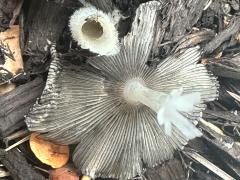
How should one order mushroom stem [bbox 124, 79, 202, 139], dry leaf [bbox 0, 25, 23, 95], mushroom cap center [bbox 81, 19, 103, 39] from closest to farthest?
mushroom stem [bbox 124, 79, 202, 139] → mushroom cap center [bbox 81, 19, 103, 39] → dry leaf [bbox 0, 25, 23, 95]

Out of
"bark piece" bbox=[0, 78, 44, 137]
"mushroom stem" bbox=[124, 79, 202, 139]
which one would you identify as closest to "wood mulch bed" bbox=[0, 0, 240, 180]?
"bark piece" bbox=[0, 78, 44, 137]

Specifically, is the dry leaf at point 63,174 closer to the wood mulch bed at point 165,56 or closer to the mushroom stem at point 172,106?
the wood mulch bed at point 165,56

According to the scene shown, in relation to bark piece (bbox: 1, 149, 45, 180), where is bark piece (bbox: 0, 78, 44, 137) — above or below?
above

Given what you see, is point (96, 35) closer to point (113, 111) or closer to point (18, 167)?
point (113, 111)

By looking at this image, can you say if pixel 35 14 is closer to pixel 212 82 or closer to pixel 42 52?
pixel 42 52

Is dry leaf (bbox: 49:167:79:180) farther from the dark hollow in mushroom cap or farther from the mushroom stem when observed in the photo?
the mushroom stem

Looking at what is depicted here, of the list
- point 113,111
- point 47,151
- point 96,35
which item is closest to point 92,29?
point 96,35
